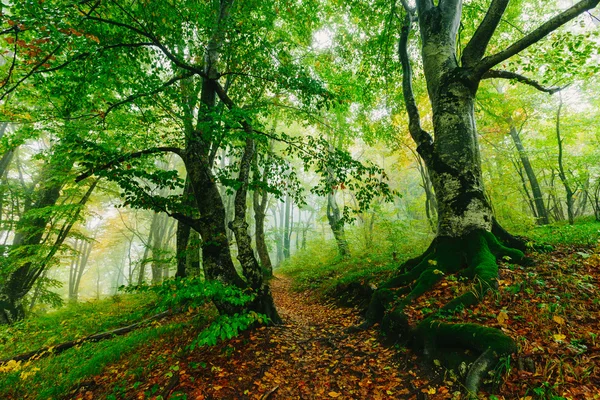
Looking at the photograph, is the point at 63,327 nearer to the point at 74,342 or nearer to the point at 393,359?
the point at 74,342

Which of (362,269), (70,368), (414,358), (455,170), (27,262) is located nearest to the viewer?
(414,358)

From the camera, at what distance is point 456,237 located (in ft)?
14.7

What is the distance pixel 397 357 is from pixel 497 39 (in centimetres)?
1154

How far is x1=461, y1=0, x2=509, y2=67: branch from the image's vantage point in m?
4.67

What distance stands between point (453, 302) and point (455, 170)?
2.39m

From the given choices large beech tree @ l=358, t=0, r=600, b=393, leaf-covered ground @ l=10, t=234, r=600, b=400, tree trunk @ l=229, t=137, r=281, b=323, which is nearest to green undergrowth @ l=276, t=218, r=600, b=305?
leaf-covered ground @ l=10, t=234, r=600, b=400

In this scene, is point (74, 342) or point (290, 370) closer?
point (290, 370)

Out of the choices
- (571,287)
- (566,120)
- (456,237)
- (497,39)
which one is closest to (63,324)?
(456,237)

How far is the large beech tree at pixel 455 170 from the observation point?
12.5 feet

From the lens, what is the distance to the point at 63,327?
752 cm

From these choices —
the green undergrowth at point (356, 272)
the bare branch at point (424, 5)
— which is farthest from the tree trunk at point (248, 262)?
the bare branch at point (424, 5)

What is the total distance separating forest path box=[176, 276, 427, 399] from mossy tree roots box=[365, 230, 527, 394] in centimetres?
39

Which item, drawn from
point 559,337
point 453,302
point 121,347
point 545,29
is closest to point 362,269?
point 453,302

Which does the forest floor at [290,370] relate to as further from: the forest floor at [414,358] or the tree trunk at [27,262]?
the tree trunk at [27,262]
